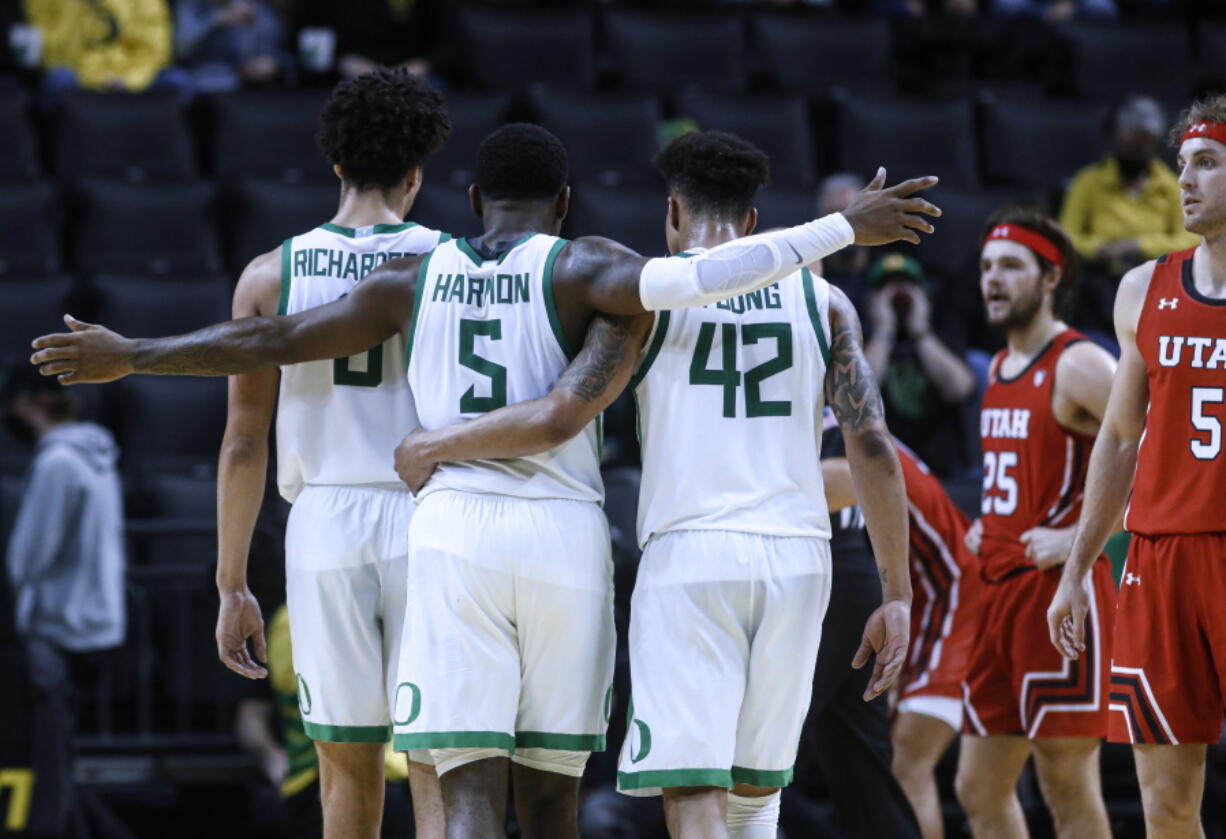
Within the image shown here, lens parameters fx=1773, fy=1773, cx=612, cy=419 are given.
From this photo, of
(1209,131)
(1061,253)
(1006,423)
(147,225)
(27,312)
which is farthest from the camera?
(147,225)

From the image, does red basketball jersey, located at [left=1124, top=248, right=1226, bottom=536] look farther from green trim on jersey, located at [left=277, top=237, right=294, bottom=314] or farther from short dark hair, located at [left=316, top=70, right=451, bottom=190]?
green trim on jersey, located at [left=277, top=237, right=294, bottom=314]

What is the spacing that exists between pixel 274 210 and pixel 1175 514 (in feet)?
22.2

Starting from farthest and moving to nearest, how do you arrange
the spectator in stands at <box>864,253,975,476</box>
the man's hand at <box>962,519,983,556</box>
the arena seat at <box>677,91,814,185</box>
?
1. the arena seat at <box>677,91,814,185</box>
2. the spectator in stands at <box>864,253,975,476</box>
3. the man's hand at <box>962,519,983,556</box>

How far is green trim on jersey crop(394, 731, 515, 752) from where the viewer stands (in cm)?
462

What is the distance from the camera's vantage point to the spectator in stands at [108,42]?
12.4m

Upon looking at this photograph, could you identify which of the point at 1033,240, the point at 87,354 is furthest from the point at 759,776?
the point at 1033,240

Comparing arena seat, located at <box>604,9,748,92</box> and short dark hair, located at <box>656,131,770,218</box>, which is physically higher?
arena seat, located at <box>604,9,748,92</box>

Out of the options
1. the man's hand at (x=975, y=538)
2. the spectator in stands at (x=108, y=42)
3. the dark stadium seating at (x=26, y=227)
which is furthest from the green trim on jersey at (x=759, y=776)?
the spectator in stands at (x=108, y=42)

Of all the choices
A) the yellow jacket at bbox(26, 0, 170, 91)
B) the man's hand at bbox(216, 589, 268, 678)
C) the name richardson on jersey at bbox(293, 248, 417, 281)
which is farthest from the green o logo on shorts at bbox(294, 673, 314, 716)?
the yellow jacket at bbox(26, 0, 170, 91)

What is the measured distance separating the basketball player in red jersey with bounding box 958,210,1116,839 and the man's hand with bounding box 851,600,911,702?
145cm

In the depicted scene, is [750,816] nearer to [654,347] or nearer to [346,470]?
[654,347]

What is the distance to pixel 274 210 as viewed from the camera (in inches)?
413

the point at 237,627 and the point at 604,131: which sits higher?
the point at 604,131

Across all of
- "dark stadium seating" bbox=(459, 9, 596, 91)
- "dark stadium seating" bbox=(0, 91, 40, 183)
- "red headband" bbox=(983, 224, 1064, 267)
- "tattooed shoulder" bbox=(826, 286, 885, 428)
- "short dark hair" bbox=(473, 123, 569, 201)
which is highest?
"dark stadium seating" bbox=(459, 9, 596, 91)
